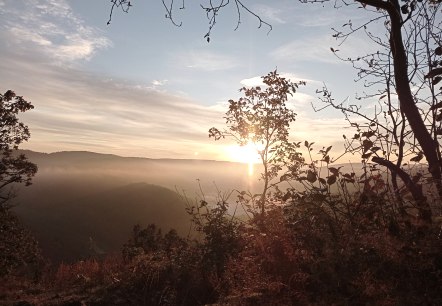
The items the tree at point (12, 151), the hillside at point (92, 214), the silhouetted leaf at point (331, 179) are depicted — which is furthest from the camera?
the hillside at point (92, 214)

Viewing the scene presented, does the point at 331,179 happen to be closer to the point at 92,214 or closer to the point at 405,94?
the point at 405,94

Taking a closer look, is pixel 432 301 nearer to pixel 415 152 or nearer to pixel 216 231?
pixel 415 152

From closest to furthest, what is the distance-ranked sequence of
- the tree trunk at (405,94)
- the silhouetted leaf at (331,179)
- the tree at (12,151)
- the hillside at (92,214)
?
1. the tree trunk at (405,94)
2. the silhouetted leaf at (331,179)
3. the tree at (12,151)
4. the hillside at (92,214)

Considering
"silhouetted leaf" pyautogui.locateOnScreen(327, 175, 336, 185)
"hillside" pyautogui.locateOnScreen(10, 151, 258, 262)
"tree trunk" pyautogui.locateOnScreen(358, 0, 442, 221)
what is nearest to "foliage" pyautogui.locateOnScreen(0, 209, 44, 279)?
"silhouetted leaf" pyautogui.locateOnScreen(327, 175, 336, 185)

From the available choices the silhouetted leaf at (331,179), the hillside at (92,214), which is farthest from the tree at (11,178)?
the hillside at (92,214)

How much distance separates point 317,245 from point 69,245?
429ft

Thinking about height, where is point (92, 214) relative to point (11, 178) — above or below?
below

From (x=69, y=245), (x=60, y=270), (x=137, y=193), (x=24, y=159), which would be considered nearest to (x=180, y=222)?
(x=137, y=193)

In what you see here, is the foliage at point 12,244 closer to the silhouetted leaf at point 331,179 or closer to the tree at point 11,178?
the tree at point 11,178

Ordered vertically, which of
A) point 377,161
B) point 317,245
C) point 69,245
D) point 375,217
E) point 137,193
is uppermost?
point 377,161

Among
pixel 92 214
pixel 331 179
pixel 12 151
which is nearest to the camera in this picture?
pixel 331 179

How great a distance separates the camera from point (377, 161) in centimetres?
515

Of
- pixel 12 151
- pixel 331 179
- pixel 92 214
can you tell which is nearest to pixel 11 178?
pixel 12 151

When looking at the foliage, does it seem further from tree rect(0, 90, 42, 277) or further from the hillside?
the hillside
